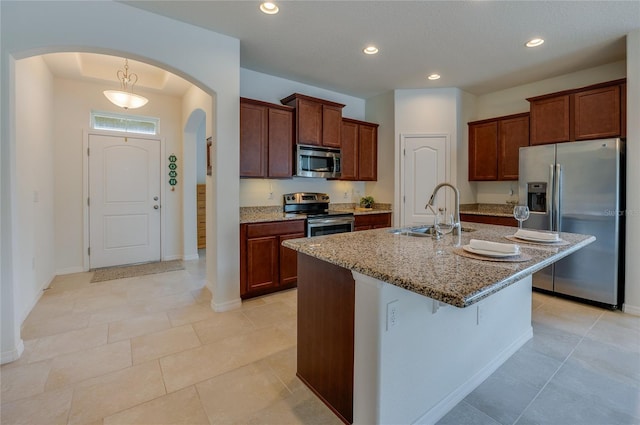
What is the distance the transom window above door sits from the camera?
15.2 feet

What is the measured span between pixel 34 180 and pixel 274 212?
2.72m

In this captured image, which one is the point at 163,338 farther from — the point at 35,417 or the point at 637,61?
the point at 637,61

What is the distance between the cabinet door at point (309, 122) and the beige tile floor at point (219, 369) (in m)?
2.21

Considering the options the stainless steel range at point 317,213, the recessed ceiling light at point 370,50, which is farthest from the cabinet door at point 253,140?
the recessed ceiling light at point 370,50

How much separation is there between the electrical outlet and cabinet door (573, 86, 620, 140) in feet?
11.8

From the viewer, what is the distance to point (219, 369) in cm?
212

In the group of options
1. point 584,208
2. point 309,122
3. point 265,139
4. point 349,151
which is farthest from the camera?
point 349,151

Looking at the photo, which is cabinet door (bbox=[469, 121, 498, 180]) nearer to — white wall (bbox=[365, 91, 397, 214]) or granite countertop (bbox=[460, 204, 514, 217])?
granite countertop (bbox=[460, 204, 514, 217])

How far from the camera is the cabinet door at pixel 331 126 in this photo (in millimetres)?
4273

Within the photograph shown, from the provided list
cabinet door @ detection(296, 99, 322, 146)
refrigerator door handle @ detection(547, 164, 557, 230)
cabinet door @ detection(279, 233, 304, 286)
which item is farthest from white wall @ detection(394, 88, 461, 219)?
cabinet door @ detection(279, 233, 304, 286)

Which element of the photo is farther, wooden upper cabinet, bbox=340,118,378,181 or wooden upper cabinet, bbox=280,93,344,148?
wooden upper cabinet, bbox=340,118,378,181

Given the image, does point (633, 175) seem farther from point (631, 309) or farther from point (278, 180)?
point (278, 180)

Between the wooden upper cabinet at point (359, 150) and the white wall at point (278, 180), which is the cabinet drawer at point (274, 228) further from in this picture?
the wooden upper cabinet at point (359, 150)

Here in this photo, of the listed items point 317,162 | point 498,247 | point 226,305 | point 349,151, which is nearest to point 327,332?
point 498,247
